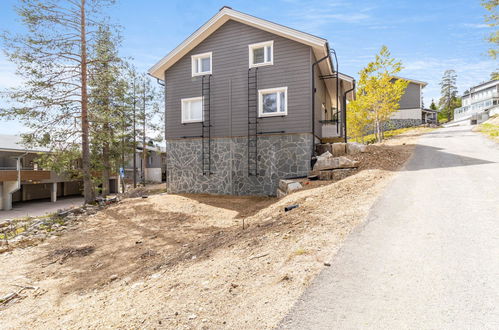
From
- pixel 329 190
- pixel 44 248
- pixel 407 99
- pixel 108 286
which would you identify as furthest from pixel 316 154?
pixel 407 99

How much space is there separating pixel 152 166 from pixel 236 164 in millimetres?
25197

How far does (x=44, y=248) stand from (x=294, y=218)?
898 cm

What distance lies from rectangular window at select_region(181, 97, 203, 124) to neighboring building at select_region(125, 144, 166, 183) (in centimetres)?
1716

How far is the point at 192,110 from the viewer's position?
51.4 feet

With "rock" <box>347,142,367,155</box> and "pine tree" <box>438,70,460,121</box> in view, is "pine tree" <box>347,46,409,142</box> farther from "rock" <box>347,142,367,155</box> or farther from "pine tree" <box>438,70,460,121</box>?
"pine tree" <box>438,70,460,121</box>

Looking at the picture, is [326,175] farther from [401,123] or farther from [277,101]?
[401,123]

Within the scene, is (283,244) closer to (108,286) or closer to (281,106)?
(108,286)

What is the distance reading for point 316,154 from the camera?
567 inches

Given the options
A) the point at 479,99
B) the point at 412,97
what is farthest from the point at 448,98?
the point at 412,97

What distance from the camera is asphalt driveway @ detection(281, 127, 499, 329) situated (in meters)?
2.81

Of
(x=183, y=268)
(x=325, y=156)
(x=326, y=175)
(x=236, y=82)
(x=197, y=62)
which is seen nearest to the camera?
(x=183, y=268)

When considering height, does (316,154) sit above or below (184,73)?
below

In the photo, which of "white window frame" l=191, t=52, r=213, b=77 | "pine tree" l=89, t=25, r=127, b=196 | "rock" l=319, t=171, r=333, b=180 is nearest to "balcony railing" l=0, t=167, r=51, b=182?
"pine tree" l=89, t=25, r=127, b=196

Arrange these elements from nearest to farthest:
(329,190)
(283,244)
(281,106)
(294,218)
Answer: (283,244) < (294,218) < (329,190) < (281,106)
